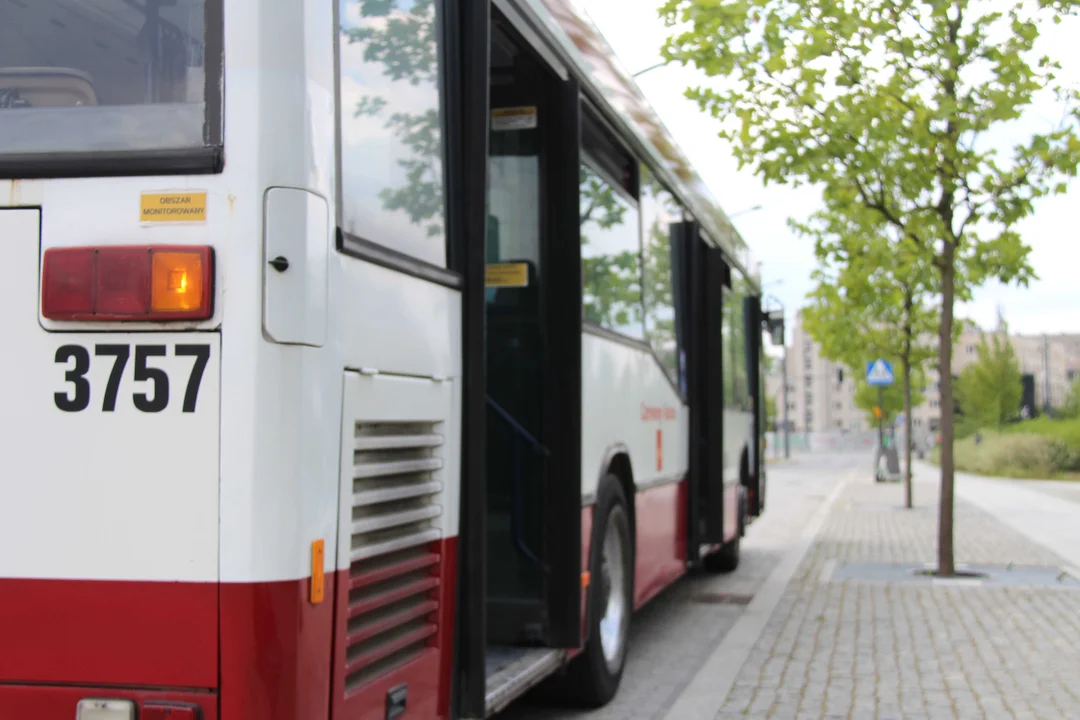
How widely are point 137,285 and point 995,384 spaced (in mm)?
50803

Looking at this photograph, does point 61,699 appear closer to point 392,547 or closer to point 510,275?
point 392,547

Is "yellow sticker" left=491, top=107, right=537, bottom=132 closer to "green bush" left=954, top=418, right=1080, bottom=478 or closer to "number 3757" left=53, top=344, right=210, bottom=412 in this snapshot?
"number 3757" left=53, top=344, right=210, bottom=412

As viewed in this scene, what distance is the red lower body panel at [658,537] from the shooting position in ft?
22.3

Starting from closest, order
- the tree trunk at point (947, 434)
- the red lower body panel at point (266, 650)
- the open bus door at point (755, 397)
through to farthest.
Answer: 1. the red lower body panel at point (266, 650)
2. the tree trunk at point (947, 434)
3. the open bus door at point (755, 397)

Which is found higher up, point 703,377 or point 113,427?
point 703,377

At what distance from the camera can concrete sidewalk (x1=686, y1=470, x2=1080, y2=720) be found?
21.1 ft

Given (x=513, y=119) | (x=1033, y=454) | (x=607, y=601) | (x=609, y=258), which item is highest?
(x=513, y=119)

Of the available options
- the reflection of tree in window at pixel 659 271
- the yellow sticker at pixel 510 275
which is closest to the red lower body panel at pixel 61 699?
the yellow sticker at pixel 510 275

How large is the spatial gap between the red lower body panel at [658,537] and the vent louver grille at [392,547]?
2932 mm

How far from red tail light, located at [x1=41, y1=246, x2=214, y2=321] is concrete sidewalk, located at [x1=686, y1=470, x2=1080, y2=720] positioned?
4049 millimetres

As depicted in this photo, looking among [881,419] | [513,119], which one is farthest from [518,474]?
[881,419]

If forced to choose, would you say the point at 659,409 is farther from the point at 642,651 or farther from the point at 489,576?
the point at 489,576

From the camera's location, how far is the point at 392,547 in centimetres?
354

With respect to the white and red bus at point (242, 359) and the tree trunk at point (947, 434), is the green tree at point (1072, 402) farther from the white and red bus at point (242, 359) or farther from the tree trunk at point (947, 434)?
the white and red bus at point (242, 359)
